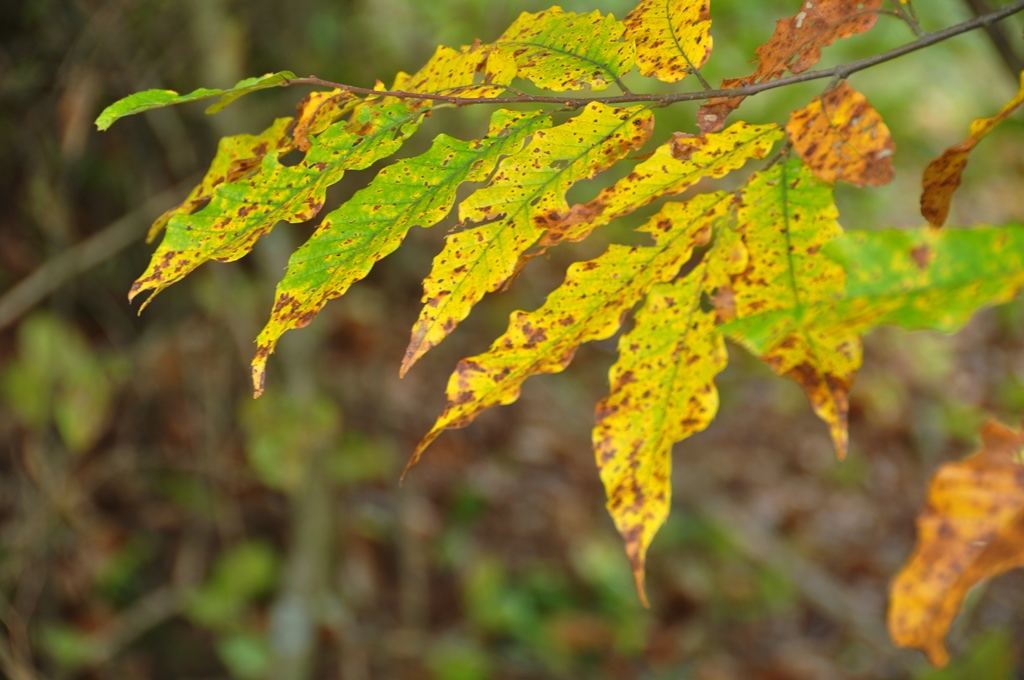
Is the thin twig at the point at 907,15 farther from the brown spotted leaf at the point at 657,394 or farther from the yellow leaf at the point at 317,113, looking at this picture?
the yellow leaf at the point at 317,113

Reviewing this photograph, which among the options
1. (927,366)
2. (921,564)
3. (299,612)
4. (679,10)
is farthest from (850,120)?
(927,366)

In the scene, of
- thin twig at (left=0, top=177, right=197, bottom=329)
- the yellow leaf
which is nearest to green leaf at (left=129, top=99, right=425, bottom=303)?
the yellow leaf

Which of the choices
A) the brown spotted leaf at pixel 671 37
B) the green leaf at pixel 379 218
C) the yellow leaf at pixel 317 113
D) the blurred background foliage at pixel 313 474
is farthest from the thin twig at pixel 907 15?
the blurred background foliage at pixel 313 474

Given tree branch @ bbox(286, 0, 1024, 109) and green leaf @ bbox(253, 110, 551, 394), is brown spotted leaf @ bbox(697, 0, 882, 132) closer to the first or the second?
tree branch @ bbox(286, 0, 1024, 109)

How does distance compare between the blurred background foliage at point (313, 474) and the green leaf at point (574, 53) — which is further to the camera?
the blurred background foliage at point (313, 474)

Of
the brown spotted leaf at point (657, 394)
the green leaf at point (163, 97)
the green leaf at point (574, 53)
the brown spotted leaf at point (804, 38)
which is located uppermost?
the green leaf at point (163, 97)

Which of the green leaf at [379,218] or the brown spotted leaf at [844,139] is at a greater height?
the green leaf at [379,218]
